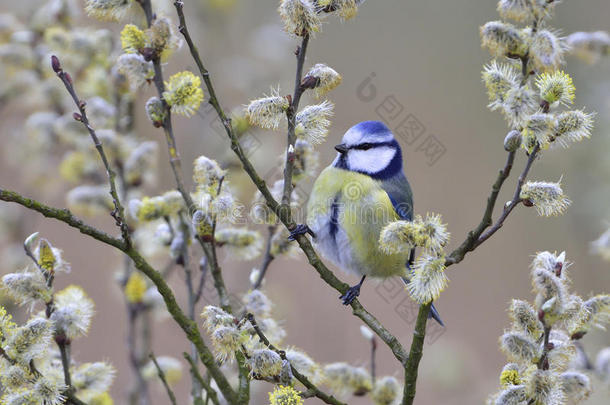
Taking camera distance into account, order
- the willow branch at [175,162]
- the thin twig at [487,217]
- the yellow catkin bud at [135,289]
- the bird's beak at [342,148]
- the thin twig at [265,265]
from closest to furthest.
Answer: the thin twig at [487,217] < the willow branch at [175,162] < the thin twig at [265,265] < the yellow catkin bud at [135,289] < the bird's beak at [342,148]

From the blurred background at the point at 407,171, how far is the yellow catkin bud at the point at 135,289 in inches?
8.8

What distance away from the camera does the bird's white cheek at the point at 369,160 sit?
2.46 meters

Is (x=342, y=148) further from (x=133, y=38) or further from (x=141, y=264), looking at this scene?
(x=141, y=264)

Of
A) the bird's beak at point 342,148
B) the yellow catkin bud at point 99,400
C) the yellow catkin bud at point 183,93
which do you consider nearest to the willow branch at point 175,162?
the yellow catkin bud at point 183,93

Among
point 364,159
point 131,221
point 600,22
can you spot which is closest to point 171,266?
point 131,221

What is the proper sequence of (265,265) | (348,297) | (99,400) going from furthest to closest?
(348,297) → (265,265) → (99,400)

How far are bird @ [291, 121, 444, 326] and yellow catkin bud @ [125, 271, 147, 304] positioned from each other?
23.6 inches

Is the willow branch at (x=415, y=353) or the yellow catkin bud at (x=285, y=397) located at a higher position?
the willow branch at (x=415, y=353)

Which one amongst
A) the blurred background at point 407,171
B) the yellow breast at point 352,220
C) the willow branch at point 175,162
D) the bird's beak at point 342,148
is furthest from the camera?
the blurred background at point 407,171

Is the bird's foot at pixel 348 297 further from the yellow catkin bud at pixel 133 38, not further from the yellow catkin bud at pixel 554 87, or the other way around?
the yellow catkin bud at pixel 133 38

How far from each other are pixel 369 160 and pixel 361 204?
0.24m

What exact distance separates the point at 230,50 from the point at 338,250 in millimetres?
1344

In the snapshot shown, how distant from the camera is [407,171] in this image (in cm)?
600

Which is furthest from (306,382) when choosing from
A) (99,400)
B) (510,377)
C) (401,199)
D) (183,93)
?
(401,199)
